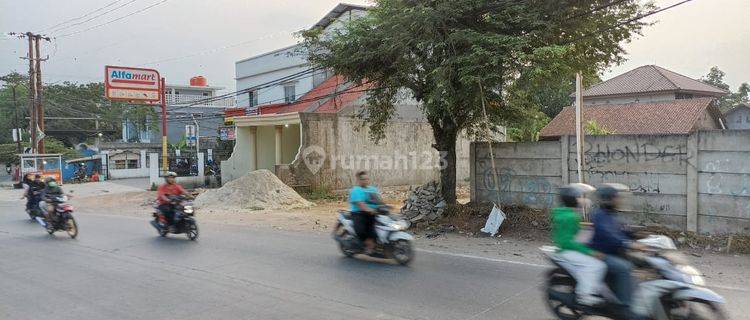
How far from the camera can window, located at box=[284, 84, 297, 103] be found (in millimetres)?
36844

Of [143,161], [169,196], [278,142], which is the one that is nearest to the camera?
[169,196]

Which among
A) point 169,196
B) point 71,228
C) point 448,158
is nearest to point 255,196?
point 71,228

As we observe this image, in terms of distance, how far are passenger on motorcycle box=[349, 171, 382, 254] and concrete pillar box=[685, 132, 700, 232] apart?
6055 mm

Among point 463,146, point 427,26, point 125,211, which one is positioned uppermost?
point 427,26

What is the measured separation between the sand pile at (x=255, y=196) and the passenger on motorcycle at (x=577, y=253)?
603 inches

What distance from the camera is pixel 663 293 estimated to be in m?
4.90

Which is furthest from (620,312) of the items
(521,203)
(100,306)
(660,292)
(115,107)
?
(115,107)

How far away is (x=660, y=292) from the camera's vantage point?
16.1 ft

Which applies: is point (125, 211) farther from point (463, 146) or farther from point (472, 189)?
point (463, 146)

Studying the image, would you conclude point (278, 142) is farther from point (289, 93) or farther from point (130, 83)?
point (289, 93)

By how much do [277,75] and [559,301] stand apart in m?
34.6

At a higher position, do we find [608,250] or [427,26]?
[427,26]

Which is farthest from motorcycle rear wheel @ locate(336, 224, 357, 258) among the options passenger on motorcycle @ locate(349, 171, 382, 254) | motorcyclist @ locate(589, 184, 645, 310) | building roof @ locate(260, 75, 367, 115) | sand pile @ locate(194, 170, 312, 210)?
building roof @ locate(260, 75, 367, 115)

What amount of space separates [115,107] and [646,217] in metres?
56.2
